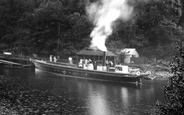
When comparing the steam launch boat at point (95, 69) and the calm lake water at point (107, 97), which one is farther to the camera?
the steam launch boat at point (95, 69)

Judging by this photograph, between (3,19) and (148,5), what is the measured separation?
66273 mm

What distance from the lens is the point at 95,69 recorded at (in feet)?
228

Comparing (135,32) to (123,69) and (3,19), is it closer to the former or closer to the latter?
(123,69)

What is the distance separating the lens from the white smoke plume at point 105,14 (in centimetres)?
8594

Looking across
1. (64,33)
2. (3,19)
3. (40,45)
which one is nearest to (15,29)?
(3,19)

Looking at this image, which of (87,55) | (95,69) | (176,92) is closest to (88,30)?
(87,55)

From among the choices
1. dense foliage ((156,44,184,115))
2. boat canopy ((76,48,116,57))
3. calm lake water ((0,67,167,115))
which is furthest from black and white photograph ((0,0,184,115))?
dense foliage ((156,44,184,115))

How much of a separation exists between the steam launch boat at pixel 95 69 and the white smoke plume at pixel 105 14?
8.10 metres

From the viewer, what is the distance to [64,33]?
320 ft

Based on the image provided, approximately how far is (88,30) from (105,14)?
30.5ft

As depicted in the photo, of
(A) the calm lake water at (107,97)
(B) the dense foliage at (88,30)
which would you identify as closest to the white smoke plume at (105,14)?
(B) the dense foliage at (88,30)

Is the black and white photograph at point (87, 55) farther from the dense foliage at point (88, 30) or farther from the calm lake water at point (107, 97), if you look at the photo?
the dense foliage at point (88, 30)

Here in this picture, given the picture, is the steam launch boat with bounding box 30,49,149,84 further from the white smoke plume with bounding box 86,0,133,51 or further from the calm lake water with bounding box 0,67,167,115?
the white smoke plume with bounding box 86,0,133,51

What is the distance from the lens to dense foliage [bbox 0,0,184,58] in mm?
88000
